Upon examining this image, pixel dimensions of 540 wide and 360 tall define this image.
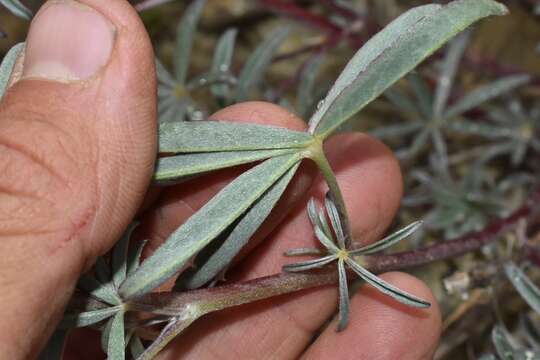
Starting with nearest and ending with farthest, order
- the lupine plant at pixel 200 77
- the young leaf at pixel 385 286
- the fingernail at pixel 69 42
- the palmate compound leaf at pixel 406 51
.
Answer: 1. the palmate compound leaf at pixel 406 51
2. the fingernail at pixel 69 42
3. the young leaf at pixel 385 286
4. the lupine plant at pixel 200 77

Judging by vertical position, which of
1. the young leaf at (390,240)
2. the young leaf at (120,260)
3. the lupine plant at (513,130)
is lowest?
the lupine plant at (513,130)

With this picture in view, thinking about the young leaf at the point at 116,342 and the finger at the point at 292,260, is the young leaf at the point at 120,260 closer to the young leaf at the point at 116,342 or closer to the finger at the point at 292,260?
the young leaf at the point at 116,342

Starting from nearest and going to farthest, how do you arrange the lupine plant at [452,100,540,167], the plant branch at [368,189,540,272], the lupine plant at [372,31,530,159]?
the plant branch at [368,189,540,272] → the lupine plant at [372,31,530,159] → the lupine plant at [452,100,540,167]

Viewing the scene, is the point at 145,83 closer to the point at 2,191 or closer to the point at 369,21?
the point at 2,191

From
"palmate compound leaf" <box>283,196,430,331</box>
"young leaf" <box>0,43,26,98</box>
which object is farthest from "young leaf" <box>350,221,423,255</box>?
"young leaf" <box>0,43,26,98</box>

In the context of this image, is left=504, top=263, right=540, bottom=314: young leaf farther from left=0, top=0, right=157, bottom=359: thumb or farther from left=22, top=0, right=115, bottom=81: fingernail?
left=22, top=0, right=115, bottom=81: fingernail

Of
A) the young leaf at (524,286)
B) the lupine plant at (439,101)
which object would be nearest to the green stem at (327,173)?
the young leaf at (524,286)

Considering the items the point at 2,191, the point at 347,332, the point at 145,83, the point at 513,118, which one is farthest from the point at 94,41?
the point at 513,118

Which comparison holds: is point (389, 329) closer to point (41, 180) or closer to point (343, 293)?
point (343, 293)
